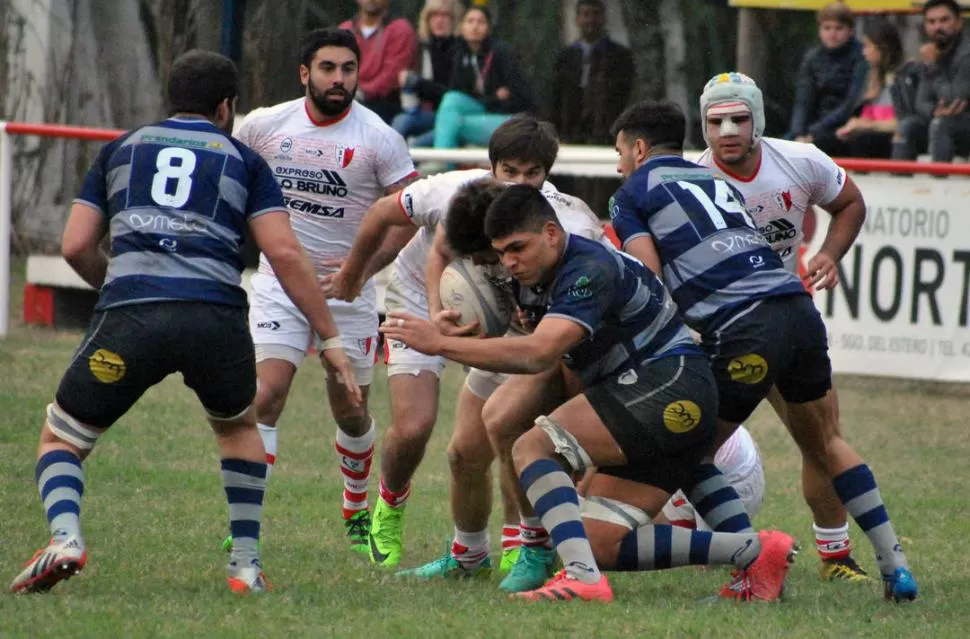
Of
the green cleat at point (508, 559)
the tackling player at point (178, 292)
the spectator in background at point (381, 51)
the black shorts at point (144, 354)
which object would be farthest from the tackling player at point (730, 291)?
the spectator in background at point (381, 51)

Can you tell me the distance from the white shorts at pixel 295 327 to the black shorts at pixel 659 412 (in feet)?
7.37

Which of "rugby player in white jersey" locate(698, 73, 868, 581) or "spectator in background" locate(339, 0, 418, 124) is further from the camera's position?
A: "spectator in background" locate(339, 0, 418, 124)

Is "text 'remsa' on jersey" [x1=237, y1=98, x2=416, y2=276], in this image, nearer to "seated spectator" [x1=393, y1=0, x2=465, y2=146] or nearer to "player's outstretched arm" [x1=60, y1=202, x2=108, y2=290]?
"player's outstretched arm" [x1=60, y1=202, x2=108, y2=290]

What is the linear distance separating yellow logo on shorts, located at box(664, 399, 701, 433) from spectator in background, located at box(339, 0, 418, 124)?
386 inches

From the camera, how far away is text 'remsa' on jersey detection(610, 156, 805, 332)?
6.31 meters

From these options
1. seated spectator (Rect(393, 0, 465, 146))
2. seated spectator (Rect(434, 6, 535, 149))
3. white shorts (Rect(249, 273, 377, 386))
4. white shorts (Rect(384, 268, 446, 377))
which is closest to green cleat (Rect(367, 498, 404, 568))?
white shorts (Rect(384, 268, 446, 377))

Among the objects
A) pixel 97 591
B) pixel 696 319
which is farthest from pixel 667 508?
pixel 97 591

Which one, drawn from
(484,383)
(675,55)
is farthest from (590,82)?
(484,383)

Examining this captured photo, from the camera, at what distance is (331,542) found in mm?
8016

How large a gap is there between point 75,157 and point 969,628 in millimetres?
11512

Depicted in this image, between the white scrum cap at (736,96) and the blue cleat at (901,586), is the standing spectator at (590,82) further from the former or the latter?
the blue cleat at (901,586)

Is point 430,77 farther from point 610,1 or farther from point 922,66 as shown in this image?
point 922,66

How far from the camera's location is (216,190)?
6023 millimetres

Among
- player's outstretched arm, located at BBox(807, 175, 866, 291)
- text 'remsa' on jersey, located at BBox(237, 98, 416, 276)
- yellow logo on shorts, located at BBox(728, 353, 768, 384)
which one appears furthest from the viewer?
text 'remsa' on jersey, located at BBox(237, 98, 416, 276)
